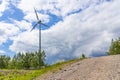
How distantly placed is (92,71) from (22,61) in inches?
4982

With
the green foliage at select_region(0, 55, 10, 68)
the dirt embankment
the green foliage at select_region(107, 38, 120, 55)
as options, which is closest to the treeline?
the green foliage at select_region(0, 55, 10, 68)

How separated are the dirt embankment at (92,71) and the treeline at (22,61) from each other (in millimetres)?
112992

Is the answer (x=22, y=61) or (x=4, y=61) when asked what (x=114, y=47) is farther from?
(x=4, y=61)

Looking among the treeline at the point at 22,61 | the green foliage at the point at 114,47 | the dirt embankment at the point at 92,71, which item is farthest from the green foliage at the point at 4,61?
the dirt embankment at the point at 92,71

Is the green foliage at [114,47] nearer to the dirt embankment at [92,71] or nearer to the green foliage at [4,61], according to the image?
the dirt embankment at [92,71]

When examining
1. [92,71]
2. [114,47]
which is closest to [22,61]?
[114,47]

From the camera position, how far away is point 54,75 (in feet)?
100

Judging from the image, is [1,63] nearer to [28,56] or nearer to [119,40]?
[28,56]

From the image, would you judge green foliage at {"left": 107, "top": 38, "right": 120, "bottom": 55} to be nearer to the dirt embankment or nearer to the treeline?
the treeline

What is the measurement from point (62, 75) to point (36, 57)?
400 feet

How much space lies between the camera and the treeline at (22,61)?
477ft

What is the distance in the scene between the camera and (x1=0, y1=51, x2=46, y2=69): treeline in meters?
146

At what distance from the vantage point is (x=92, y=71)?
27.7 metres

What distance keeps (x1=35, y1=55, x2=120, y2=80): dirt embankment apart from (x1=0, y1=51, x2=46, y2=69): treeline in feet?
371
